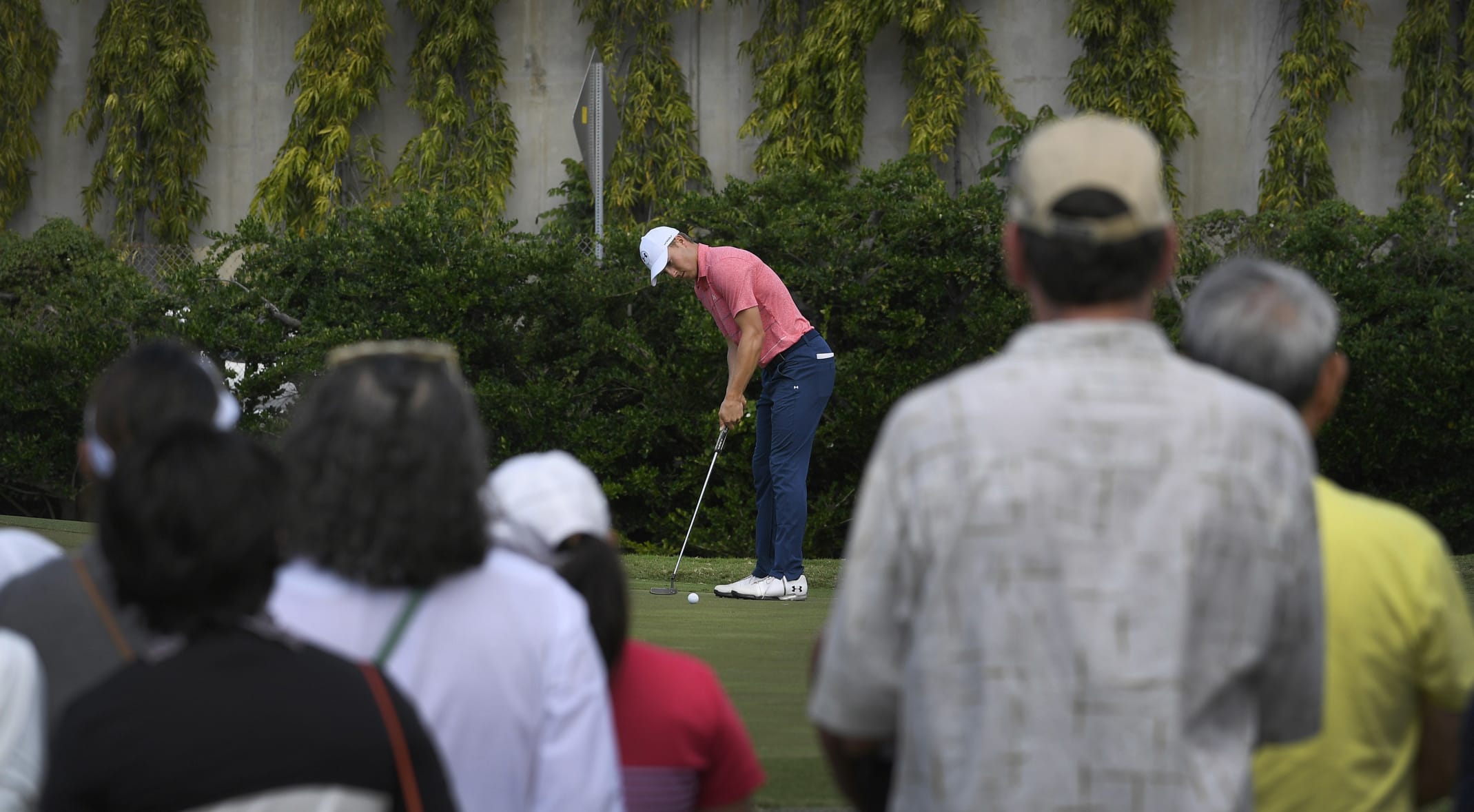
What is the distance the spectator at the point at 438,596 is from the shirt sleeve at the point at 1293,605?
2.96 ft

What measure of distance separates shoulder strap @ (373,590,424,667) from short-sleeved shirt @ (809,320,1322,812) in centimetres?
62

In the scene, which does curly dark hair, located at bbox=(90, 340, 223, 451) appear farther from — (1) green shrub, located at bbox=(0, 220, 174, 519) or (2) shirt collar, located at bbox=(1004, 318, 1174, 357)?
(1) green shrub, located at bbox=(0, 220, 174, 519)

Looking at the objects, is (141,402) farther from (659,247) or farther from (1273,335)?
(659,247)

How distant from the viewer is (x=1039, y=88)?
1390 cm

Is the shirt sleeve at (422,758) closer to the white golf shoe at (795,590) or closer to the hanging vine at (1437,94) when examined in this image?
the white golf shoe at (795,590)

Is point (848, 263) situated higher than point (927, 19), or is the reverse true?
point (927, 19)

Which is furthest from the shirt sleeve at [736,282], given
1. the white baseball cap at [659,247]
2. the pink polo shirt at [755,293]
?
the white baseball cap at [659,247]

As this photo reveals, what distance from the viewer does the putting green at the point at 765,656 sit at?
12.0 feet

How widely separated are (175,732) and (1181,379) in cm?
122

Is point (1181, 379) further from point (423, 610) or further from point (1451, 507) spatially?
point (1451, 507)

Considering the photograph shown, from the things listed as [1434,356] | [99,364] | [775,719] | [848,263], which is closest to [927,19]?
[848,263]

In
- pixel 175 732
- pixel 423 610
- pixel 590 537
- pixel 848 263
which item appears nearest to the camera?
pixel 175 732

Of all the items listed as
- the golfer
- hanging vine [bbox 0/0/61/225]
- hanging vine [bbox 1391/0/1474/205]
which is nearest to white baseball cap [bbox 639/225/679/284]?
the golfer

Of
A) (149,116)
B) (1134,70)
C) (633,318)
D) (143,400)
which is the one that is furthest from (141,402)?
(149,116)
